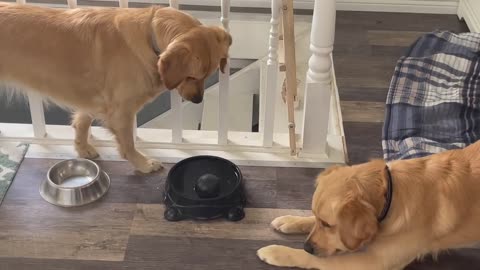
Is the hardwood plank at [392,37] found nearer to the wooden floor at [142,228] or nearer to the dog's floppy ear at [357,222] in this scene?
the wooden floor at [142,228]

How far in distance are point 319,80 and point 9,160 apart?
1.26 m

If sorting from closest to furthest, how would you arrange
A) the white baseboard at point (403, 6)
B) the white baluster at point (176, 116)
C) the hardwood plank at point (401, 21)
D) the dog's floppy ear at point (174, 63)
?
the dog's floppy ear at point (174, 63) < the white baluster at point (176, 116) < the hardwood plank at point (401, 21) < the white baseboard at point (403, 6)

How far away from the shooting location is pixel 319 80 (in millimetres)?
2309

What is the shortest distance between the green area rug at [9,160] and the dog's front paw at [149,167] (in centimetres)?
48

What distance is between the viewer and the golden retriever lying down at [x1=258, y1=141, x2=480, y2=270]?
169 centimetres

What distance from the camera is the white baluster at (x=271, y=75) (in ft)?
7.46

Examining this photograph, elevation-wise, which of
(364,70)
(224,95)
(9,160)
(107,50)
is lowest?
(9,160)

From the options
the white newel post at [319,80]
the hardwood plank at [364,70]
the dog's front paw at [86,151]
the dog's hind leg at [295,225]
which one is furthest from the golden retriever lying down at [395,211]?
the hardwood plank at [364,70]

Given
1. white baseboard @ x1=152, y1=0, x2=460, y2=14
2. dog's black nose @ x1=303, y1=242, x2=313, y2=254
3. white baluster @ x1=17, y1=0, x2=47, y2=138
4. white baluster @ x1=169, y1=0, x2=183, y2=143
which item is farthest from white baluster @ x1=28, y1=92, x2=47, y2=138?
white baseboard @ x1=152, y1=0, x2=460, y2=14

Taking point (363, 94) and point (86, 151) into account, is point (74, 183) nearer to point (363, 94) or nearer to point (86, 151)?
point (86, 151)

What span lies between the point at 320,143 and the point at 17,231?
3.90ft

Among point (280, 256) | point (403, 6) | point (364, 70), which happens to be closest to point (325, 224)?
point (280, 256)

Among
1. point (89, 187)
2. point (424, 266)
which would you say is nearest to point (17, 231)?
point (89, 187)

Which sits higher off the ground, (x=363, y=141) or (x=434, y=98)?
(x=434, y=98)
